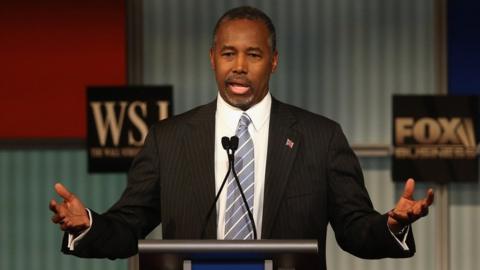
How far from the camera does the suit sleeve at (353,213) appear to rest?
101 inches

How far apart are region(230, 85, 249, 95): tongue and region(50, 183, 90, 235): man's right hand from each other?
0.56 meters

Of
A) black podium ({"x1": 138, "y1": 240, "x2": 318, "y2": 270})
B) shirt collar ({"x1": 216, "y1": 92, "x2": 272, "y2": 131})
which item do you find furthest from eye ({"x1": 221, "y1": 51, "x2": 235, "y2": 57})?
black podium ({"x1": 138, "y1": 240, "x2": 318, "y2": 270})

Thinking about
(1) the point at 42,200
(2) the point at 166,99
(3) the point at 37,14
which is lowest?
(1) the point at 42,200

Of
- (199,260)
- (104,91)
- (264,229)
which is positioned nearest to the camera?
(199,260)

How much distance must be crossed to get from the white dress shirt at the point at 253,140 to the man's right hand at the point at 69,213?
1.36 ft

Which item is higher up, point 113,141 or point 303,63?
point 303,63

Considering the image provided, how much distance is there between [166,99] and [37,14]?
2.80 ft

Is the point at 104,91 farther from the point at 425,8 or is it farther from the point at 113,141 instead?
the point at 425,8

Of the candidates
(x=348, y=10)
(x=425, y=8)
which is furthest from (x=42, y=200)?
(x=425, y=8)

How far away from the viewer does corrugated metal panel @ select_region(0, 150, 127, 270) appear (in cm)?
570

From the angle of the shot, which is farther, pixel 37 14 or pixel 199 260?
pixel 37 14

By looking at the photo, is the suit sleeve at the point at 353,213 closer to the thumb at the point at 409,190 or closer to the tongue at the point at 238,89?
the thumb at the point at 409,190

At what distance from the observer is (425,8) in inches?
Answer: 224

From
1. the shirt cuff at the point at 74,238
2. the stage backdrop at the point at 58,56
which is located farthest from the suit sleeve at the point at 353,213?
the stage backdrop at the point at 58,56
